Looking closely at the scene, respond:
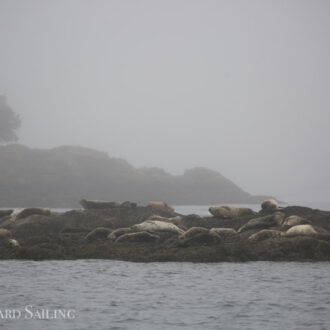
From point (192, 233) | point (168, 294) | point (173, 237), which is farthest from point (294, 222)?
point (168, 294)

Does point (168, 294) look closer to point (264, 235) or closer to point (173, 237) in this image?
point (173, 237)

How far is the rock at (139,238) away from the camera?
2192 cm

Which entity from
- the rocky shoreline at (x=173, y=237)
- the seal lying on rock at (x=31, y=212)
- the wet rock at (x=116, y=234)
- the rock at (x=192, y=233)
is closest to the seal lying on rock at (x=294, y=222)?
the rocky shoreline at (x=173, y=237)

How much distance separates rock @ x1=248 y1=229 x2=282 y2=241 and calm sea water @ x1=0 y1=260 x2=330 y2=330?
8.87ft

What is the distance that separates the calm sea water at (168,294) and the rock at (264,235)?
8.87 feet

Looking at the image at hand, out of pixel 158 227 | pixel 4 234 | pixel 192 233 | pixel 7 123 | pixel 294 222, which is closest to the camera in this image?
pixel 192 233

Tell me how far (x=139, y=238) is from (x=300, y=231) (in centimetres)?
643

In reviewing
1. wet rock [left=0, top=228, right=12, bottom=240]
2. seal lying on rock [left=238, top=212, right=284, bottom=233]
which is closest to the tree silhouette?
wet rock [left=0, top=228, right=12, bottom=240]

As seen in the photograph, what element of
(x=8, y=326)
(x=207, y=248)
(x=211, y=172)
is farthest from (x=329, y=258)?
(x=211, y=172)

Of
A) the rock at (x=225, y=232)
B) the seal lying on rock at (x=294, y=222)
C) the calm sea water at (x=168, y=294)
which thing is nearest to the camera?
the calm sea water at (x=168, y=294)

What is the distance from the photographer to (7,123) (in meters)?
92.4

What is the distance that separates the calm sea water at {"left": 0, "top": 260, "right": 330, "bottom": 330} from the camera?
37.3ft

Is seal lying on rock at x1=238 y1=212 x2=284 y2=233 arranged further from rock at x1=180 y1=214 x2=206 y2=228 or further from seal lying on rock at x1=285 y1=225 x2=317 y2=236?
rock at x1=180 y1=214 x2=206 y2=228

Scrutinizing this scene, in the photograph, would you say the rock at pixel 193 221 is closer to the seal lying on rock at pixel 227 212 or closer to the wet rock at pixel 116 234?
the seal lying on rock at pixel 227 212
